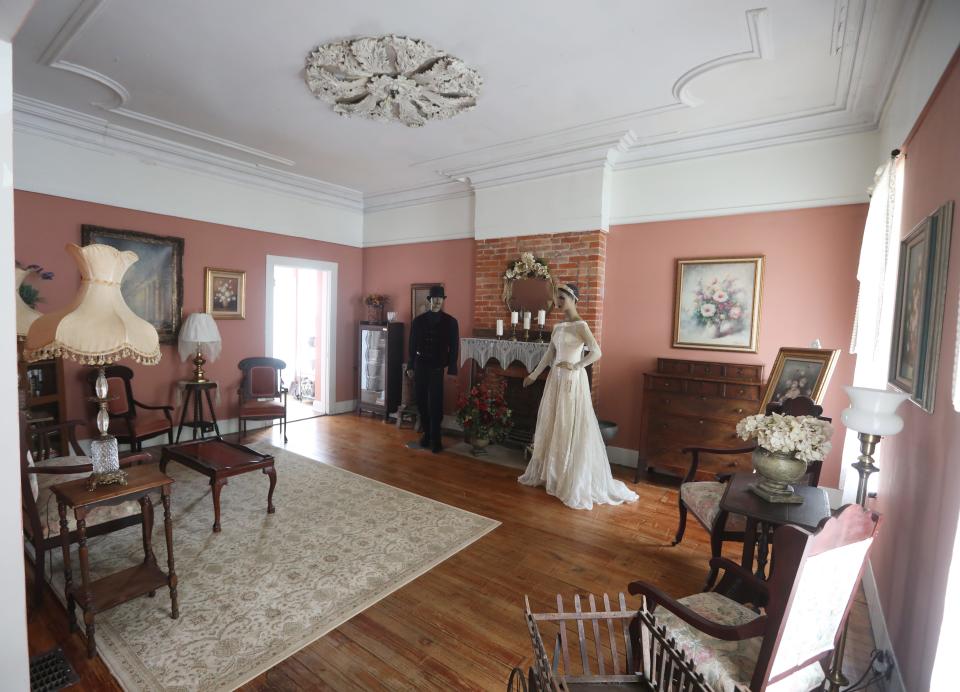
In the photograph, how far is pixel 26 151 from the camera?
175 inches

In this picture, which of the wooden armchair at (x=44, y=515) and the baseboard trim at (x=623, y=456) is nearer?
the wooden armchair at (x=44, y=515)

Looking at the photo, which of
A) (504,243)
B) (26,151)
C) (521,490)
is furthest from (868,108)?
(26,151)

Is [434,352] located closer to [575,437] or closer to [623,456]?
[575,437]

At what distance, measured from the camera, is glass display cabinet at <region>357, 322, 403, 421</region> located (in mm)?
6953

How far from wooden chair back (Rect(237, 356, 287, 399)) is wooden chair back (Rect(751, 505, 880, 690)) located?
→ 5.95 meters

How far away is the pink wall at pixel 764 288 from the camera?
4113 mm

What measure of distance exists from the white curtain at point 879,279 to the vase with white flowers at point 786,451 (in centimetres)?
113

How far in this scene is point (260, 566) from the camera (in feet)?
9.95

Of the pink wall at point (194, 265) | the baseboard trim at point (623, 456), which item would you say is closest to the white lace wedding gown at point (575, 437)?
the baseboard trim at point (623, 456)

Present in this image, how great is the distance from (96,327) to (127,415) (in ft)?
11.4

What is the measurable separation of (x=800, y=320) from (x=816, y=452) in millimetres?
2490

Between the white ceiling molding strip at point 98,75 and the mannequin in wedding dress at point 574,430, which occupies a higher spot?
the white ceiling molding strip at point 98,75

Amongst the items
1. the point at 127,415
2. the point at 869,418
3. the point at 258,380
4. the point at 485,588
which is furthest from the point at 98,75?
the point at 869,418

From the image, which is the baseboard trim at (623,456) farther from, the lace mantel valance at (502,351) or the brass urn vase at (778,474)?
the brass urn vase at (778,474)
